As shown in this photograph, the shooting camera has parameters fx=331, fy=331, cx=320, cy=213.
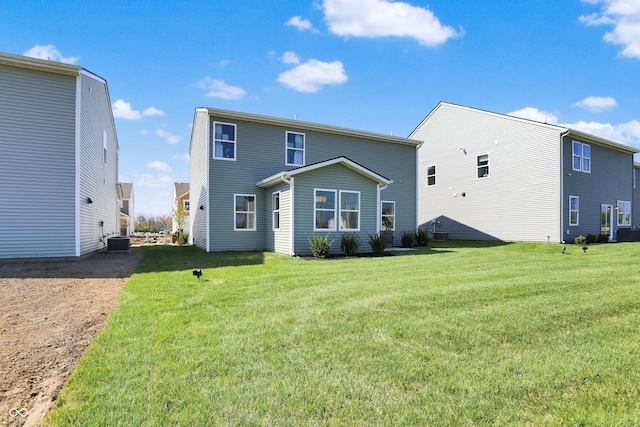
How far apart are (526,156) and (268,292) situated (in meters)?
16.6

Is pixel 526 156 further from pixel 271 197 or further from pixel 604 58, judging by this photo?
pixel 271 197

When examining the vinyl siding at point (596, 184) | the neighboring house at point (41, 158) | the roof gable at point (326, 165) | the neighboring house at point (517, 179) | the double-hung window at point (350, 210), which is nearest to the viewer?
the neighboring house at point (41, 158)

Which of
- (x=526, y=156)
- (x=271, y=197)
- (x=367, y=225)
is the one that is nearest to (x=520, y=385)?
(x=367, y=225)

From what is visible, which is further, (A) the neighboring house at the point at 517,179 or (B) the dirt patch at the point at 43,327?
(A) the neighboring house at the point at 517,179

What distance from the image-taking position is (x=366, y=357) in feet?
10.1

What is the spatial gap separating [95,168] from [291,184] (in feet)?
25.6

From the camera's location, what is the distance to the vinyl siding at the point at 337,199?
1142 cm

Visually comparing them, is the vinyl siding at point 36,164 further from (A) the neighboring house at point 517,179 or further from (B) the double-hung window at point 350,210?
(A) the neighboring house at point 517,179

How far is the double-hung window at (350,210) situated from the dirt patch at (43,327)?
23.4 ft

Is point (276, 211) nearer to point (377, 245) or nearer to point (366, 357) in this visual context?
point (377, 245)

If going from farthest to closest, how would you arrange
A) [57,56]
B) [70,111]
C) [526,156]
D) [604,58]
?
1. [526,156]
2. [604,58]
3. [57,56]
4. [70,111]

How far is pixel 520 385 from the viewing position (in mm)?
2582

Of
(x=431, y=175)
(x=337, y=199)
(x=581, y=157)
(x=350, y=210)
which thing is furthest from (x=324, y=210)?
(x=581, y=157)

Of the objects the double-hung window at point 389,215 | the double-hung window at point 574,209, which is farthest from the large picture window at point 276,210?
the double-hung window at point 574,209
